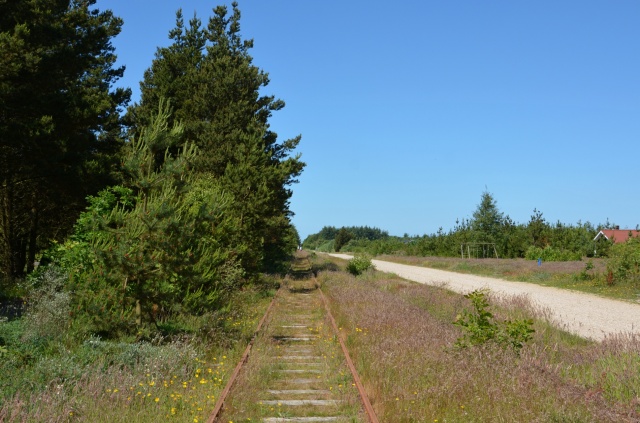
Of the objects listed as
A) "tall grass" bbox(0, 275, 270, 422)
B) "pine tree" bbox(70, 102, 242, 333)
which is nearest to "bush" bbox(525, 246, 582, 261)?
"tall grass" bbox(0, 275, 270, 422)

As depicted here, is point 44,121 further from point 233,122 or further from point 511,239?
point 511,239

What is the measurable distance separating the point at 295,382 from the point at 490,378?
2.89 metres

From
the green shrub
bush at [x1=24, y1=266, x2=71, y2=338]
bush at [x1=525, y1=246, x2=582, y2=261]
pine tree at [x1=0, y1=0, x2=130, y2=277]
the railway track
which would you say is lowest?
the railway track

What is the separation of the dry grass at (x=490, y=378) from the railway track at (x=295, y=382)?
1.01 ft

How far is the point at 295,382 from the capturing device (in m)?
8.20

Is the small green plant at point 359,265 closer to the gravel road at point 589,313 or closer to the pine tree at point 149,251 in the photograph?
the gravel road at point 589,313

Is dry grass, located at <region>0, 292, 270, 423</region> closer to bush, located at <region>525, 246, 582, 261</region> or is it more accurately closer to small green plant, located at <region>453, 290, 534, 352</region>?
small green plant, located at <region>453, 290, 534, 352</region>

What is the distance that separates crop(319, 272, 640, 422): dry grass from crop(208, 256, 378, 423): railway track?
309 millimetres

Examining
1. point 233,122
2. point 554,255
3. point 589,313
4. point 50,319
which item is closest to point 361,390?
point 50,319

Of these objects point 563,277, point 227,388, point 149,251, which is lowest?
point 227,388

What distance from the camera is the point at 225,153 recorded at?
2686 centimetres

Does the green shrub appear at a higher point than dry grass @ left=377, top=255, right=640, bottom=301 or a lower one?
higher

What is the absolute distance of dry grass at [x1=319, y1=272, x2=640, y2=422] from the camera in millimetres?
6156

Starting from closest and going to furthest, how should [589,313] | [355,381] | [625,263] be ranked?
1. [355,381]
2. [589,313]
3. [625,263]
